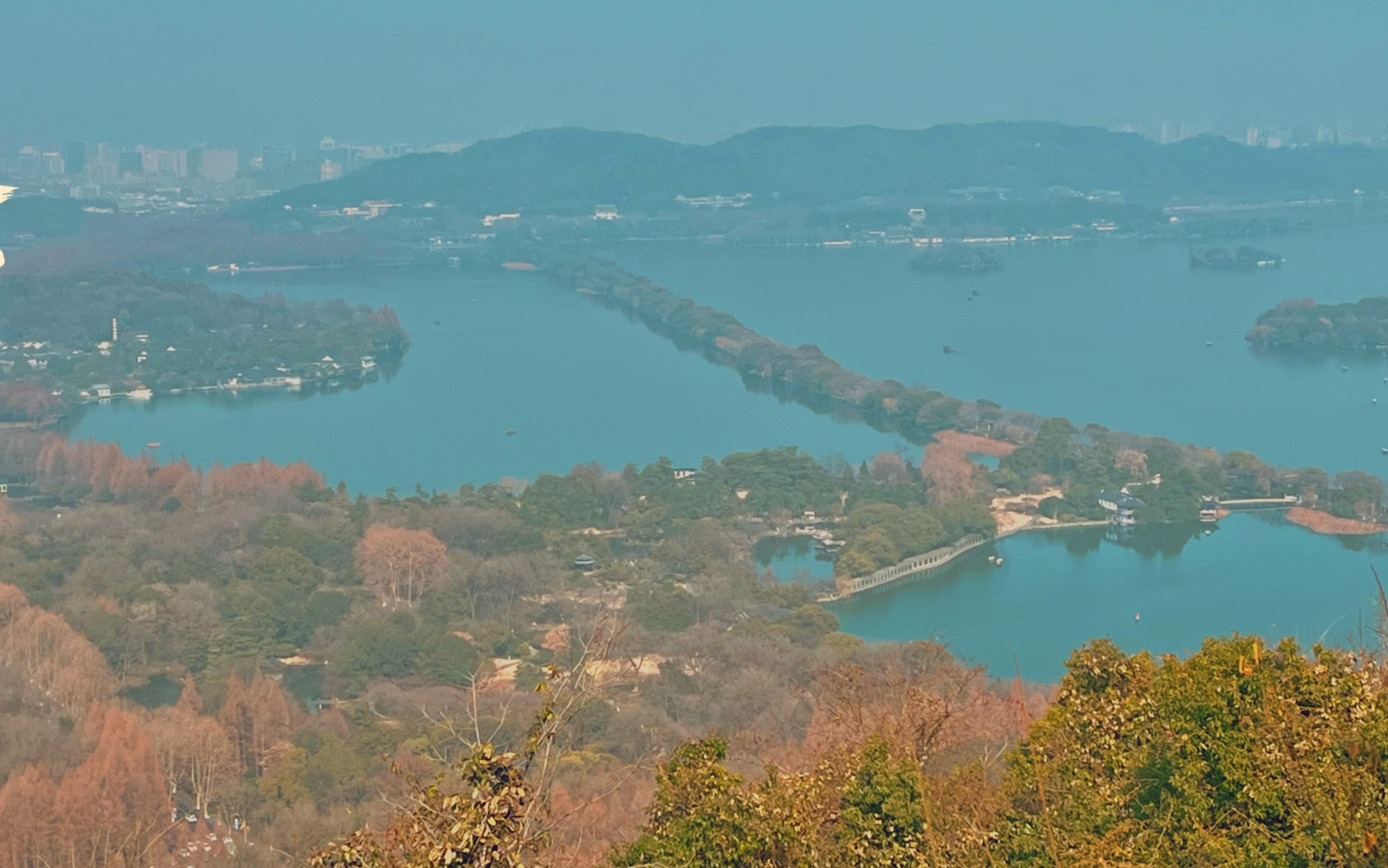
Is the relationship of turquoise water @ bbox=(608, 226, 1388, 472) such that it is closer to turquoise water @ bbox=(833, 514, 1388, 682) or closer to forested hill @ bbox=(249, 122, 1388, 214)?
turquoise water @ bbox=(833, 514, 1388, 682)

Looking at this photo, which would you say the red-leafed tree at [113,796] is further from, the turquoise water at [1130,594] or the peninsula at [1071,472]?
the peninsula at [1071,472]

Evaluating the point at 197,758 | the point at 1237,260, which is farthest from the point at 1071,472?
the point at 1237,260

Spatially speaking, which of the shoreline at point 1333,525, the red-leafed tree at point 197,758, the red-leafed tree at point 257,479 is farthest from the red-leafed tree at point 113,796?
the shoreline at point 1333,525

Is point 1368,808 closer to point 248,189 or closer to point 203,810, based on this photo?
point 203,810

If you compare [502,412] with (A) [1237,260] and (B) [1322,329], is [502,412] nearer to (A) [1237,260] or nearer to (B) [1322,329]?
(B) [1322,329]

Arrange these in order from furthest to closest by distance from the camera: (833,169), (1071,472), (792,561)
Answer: (833,169) → (1071,472) → (792,561)

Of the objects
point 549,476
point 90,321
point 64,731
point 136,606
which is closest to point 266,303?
point 90,321
